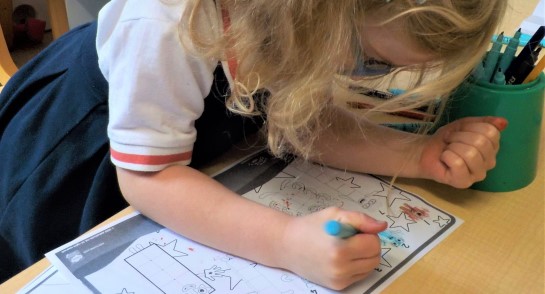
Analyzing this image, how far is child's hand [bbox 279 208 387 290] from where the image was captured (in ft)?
1.39

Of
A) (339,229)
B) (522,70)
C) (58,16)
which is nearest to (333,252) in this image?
(339,229)

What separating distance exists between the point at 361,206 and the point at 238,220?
12 centimetres

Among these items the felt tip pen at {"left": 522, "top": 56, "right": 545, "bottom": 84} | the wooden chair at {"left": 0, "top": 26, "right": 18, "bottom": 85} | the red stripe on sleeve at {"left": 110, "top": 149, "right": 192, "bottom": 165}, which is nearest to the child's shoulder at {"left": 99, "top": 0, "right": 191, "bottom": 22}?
the red stripe on sleeve at {"left": 110, "top": 149, "right": 192, "bottom": 165}

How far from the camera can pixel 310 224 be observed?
0.45 meters

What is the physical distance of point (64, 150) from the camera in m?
0.59

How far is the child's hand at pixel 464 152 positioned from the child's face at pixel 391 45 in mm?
109

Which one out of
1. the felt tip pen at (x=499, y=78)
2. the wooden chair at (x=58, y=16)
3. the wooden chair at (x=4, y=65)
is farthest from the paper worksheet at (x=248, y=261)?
the wooden chair at (x=58, y=16)

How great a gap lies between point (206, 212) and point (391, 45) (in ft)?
0.67

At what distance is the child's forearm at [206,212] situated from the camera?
454mm

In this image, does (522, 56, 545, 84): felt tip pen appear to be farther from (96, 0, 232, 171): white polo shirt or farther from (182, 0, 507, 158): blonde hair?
(96, 0, 232, 171): white polo shirt

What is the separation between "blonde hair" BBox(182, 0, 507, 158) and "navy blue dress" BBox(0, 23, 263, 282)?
0.06m

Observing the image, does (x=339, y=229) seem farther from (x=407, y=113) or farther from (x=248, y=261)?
(x=407, y=113)

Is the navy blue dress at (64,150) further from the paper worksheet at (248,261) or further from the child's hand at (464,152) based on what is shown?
the child's hand at (464,152)

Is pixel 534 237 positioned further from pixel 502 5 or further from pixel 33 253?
pixel 33 253
